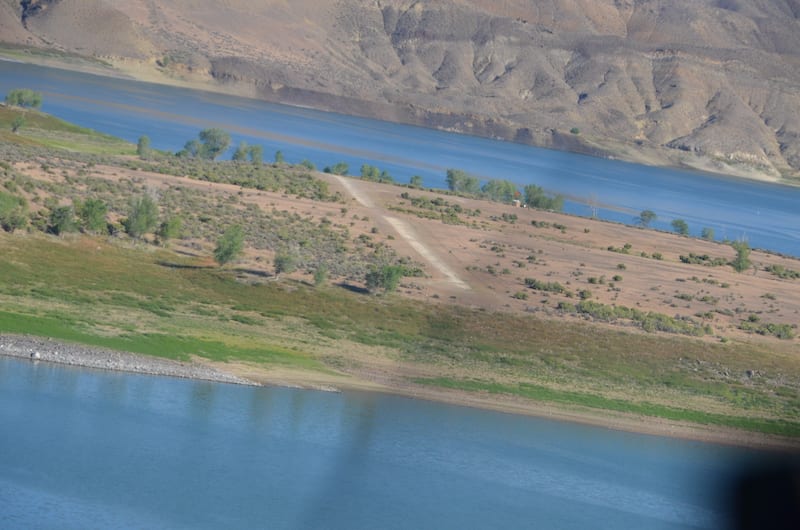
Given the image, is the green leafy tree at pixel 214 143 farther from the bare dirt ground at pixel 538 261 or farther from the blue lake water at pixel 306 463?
the blue lake water at pixel 306 463

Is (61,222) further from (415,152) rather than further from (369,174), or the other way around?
(415,152)

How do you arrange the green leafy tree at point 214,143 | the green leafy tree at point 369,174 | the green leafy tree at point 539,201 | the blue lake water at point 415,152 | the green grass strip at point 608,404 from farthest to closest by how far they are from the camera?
the blue lake water at point 415,152 < the green leafy tree at point 214,143 < the green leafy tree at point 369,174 < the green leafy tree at point 539,201 < the green grass strip at point 608,404

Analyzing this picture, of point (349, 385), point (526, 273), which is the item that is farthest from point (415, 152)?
point (349, 385)

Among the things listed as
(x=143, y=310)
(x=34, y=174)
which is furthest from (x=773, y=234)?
(x=143, y=310)

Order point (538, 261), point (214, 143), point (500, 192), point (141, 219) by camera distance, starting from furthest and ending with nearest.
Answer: point (214, 143) < point (500, 192) < point (538, 261) < point (141, 219)

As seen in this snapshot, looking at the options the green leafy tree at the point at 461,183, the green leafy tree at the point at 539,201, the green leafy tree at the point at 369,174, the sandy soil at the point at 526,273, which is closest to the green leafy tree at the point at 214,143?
the green leafy tree at the point at 369,174

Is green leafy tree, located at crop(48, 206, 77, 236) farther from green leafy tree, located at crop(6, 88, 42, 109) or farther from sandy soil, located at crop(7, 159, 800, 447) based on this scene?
green leafy tree, located at crop(6, 88, 42, 109)

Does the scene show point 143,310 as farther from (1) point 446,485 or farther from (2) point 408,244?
(2) point 408,244
